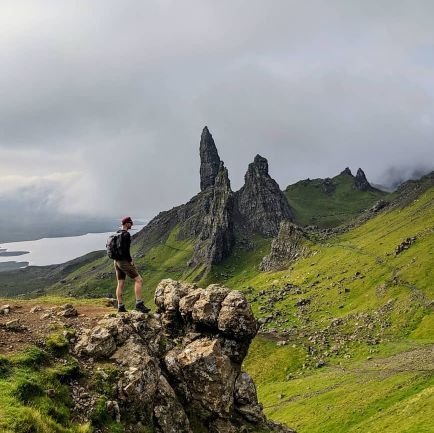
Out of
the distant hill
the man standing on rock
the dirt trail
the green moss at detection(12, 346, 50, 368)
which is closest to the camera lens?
the green moss at detection(12, 346, 50, 368)

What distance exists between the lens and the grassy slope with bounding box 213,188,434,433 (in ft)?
211

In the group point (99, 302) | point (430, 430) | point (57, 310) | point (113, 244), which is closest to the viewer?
point (113, 244)

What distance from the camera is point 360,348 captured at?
102 metres

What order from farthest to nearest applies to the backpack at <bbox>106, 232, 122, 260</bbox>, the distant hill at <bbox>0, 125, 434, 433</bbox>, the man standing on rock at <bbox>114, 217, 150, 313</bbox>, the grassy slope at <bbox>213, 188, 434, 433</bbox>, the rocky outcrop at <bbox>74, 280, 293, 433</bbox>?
the distant hill at <bbox>0, 125, 434, 433</bbox>
the grassy slope at <bbox>213, 188, 434, 433</bbox>
the backpack at <bbox>106, 232, 122, 260</bbox>
the man standing on rock at <bbox>114, 217, 150, 313</bbox>
the rocky outcrop at <bbox>74, 280, 293, 433</bbox>

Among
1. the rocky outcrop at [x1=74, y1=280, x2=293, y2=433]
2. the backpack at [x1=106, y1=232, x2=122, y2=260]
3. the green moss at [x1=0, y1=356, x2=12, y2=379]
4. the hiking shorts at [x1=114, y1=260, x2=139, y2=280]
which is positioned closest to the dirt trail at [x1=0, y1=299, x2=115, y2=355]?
the green moss at [x1=0, y1=356, x2=12, y2=379]

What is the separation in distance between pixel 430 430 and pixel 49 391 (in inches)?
1715

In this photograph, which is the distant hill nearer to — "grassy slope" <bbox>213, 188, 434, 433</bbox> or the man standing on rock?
"grassy slope" <bbox>213, 188, 434, 433</bbox>

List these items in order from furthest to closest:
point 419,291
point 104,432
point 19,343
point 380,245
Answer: point 380,245, point 419,291, point 19,343, point 104,432

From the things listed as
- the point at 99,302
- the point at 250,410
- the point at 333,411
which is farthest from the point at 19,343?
the point at 333,411

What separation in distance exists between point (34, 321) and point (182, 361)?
11032mm

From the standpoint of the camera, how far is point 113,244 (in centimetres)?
3253

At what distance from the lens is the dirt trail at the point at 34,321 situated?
88.7 feet

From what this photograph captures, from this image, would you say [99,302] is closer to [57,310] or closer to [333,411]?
[57,310]

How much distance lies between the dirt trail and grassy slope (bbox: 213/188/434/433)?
39633 millimetres
